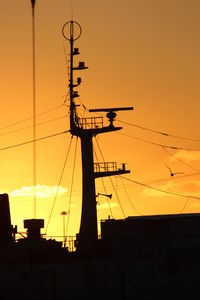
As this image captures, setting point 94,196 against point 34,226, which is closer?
point 34,226

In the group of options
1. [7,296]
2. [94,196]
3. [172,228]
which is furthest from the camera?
[94,196]

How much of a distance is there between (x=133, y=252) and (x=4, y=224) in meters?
12.0

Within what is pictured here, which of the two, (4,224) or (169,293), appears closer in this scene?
(169,293)

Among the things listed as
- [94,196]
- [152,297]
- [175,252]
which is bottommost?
[152,297]

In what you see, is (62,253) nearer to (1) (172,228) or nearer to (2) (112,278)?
(2) (112,278)

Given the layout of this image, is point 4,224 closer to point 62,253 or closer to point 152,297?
point 62,253

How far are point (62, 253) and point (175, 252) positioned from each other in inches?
386

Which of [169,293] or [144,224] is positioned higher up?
[144,224]

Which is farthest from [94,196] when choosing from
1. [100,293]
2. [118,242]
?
[100,293]

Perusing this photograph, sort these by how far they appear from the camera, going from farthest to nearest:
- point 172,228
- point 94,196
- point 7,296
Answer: point 94,196 < point 172,228 < point 7,296

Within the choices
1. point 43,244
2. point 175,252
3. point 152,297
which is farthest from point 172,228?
point 43,244

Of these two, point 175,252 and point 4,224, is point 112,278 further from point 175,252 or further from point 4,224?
point 4,224

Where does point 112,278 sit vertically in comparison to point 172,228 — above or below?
below

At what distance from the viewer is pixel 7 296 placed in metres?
59.5
